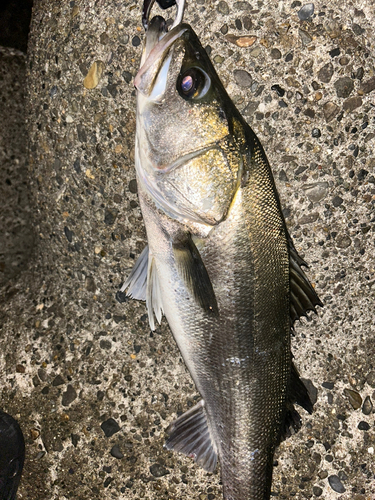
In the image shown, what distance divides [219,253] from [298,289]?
1.56 feet

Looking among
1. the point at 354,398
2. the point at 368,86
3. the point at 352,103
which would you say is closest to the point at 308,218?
the point at 352,103

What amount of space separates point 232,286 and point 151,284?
0.44 metres

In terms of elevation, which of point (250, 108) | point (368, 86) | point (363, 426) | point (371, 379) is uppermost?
point (368, 86)

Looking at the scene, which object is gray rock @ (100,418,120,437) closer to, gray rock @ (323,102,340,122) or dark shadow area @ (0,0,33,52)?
gray rock @ (323,102,340,122)

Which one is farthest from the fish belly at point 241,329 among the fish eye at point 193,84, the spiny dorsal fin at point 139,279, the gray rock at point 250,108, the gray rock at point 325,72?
the gray rock at point 325,72

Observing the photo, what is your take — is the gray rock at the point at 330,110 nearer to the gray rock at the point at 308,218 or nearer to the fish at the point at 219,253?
the gray rock at the point at 308,218

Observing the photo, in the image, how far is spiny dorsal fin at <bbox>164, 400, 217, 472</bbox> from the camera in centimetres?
193

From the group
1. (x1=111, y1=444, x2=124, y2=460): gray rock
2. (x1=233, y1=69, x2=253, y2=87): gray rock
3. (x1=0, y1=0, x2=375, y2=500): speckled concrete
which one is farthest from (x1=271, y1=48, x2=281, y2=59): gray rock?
(x1=111, y1=444, x2=124, y2=460): gray rock

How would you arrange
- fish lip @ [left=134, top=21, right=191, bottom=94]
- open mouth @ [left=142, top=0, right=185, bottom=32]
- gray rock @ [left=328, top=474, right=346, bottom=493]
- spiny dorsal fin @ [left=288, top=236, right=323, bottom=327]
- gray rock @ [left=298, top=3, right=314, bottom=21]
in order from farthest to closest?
gray rock @ [left=328, top=474, right=346, bottom=493]
gray rock @ [left=298, top=3, right=314, bottom=21]
spiny dorsal fin @ [left=288, top=236, right=323, bottom=327]
open mouth @ [left=142, top=0, right=185, bottom=32]
fish lip @ [left=134, top=21, right=191, bottom=94]

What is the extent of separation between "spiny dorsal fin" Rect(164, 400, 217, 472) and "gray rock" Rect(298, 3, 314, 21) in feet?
6.82

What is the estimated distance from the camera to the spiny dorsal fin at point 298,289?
5.88 ft

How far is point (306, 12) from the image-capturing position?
2.05 m

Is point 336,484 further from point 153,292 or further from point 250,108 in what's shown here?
point 250,108

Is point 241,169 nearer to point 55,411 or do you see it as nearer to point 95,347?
point 95,347
